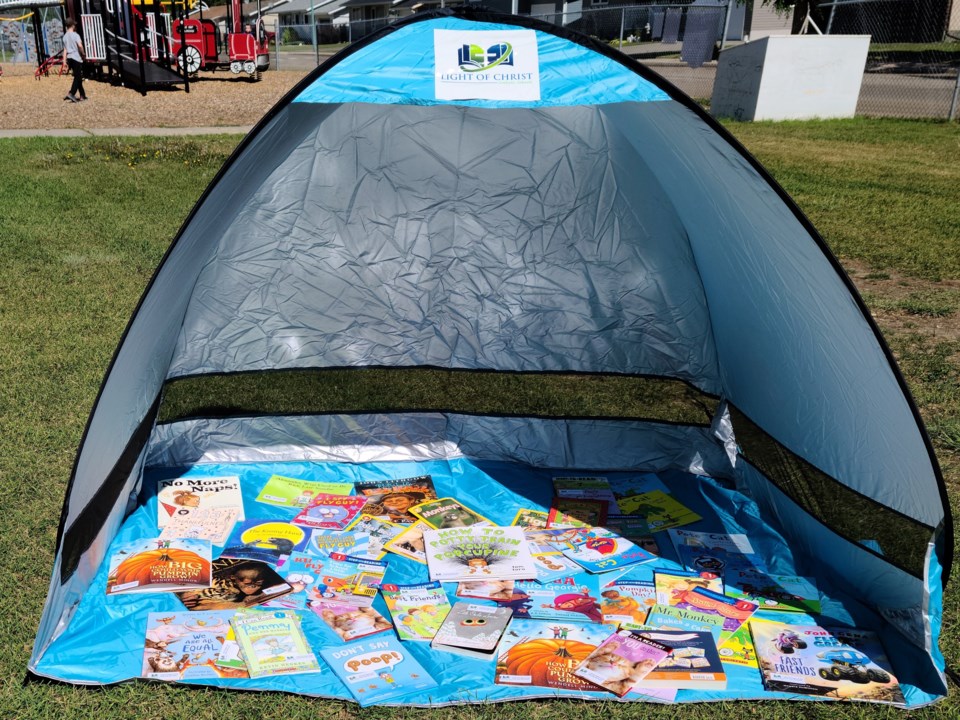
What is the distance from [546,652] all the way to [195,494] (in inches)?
58.7

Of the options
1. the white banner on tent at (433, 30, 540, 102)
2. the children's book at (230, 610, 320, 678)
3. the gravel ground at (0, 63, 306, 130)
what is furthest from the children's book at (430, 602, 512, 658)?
the gravel ground at (0, 63, 306, 130)

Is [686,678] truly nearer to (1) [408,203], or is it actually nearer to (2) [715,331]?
(2) [715,331]

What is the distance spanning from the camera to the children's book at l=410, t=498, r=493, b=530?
318cm

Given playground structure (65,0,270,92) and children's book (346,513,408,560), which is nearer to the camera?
children's book (346,513,408,560)

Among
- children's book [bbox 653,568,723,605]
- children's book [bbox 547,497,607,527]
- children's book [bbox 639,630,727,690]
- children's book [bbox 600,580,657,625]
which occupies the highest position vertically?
children's book [bbox 639,630,727,690]

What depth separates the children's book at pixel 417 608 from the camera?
102 inches

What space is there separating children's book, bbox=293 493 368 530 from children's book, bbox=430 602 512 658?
64 centimetres

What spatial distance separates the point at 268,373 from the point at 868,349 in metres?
2.35

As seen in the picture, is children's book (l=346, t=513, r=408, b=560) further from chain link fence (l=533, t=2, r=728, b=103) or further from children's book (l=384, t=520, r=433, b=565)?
chain link fence (l=533, t=2, r=728, b=103)

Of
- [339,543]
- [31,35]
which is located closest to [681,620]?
[339,543]

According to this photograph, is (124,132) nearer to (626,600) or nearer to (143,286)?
(143,286)

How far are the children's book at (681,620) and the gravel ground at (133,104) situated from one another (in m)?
10.8

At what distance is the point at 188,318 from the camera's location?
3.44m

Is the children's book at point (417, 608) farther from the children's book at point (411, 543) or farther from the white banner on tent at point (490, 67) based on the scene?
the white banner on tent at point (490, 67)
